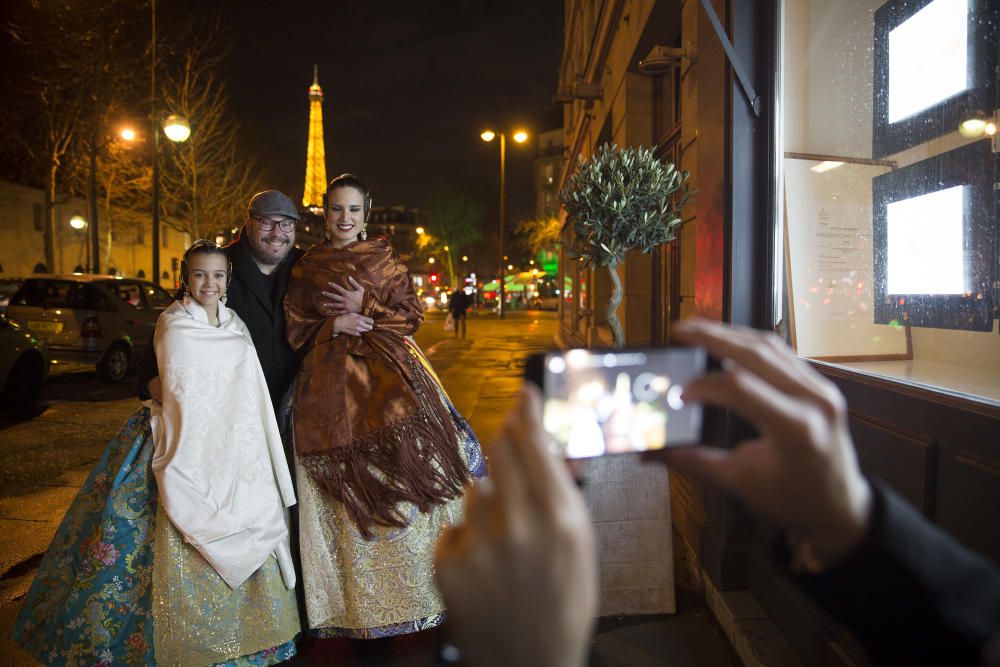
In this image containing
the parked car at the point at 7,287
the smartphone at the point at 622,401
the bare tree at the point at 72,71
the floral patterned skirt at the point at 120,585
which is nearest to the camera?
Answer: the smartphone at the point at 622,401

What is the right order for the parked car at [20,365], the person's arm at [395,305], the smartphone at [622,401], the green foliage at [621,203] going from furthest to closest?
the parked car at [20,365]
the person's arm at [395,305]
the green foliage at [621,203]
the smartphone at [622,401]

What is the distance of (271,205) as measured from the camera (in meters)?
3.38

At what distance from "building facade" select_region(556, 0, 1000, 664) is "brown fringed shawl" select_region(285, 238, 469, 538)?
127 cm

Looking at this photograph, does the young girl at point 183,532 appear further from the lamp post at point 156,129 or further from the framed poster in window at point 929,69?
the lamp post at point 156,129

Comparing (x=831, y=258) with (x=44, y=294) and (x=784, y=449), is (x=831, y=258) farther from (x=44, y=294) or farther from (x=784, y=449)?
(x=44, y=294)

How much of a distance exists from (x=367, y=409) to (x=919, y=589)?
2.58 m

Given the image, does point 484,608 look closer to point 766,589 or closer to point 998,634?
point 998,634

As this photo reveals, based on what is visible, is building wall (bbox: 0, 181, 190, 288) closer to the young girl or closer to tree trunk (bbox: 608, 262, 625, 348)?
the young girl

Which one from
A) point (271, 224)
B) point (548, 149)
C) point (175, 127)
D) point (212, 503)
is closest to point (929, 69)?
point (271, 224)

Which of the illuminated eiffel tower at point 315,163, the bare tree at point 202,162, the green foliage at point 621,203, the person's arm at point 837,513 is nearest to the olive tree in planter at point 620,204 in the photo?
the green foliage at point 621,203

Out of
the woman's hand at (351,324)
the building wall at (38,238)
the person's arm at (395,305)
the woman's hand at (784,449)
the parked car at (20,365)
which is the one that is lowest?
the parked car at (20,365)

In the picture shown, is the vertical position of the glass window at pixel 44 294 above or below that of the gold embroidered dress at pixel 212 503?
above

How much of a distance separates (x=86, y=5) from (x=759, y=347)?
22.9m

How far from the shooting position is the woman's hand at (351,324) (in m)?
3.23
